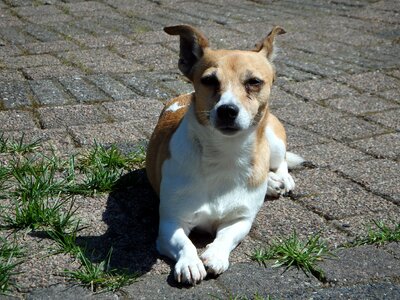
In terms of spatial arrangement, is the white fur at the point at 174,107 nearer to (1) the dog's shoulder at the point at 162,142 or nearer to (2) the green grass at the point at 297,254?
(1) the dog's shoulder at the point at 162,142

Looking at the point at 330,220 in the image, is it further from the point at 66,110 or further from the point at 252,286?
the point at 66,110

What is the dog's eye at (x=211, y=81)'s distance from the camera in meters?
3.70

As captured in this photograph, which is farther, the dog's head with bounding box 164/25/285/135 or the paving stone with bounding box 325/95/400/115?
the paving stone with bounding box 325/95/400/115

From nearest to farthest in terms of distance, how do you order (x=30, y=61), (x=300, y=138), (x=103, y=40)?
1. (x=300, y=138)
2. (x=30, y=61)
3. (x=103, y=40)

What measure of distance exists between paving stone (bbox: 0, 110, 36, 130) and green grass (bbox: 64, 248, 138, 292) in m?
2.03

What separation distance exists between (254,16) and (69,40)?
2566 millimetres

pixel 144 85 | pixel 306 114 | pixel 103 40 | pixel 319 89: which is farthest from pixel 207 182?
pixel 103 40

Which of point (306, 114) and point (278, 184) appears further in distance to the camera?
point (306, 114)

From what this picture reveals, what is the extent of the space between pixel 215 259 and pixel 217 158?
0.57 m

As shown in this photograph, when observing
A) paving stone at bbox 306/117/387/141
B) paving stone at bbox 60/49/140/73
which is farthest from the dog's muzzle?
paving stone at bbox 60/49/140/73

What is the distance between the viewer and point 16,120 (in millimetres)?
5285

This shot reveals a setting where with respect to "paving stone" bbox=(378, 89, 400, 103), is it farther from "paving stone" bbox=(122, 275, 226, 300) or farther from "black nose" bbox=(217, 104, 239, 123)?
"paving stone" bbox=(122, 275, 226, 300)

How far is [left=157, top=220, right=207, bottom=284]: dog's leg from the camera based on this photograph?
11.0 ft

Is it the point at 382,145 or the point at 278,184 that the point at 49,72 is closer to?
the point at 278,184
